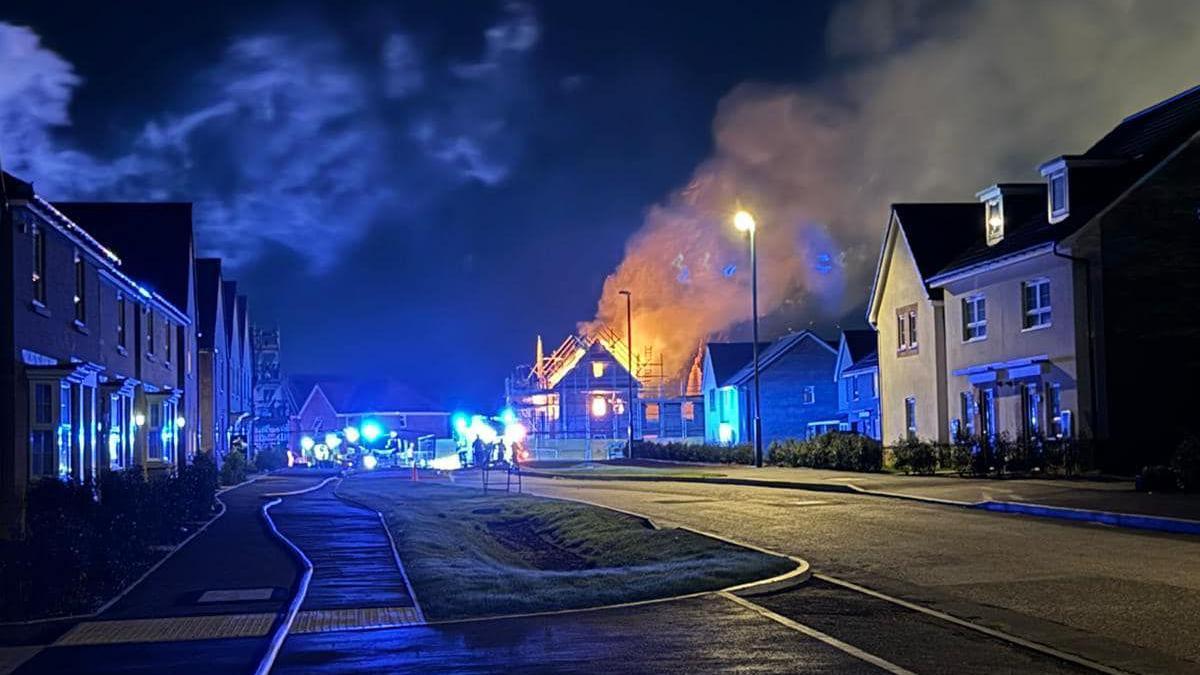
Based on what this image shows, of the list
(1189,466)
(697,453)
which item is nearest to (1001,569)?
(1189,466)

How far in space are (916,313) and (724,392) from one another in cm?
3859

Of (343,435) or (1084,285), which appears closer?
(1084,285)

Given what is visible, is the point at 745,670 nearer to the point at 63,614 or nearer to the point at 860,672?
the point at 860,672

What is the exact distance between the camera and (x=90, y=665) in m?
11.7

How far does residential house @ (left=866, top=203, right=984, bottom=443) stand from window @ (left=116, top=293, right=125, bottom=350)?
26.6 metres

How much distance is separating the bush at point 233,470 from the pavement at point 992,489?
16.4 m

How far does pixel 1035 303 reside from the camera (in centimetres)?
3800

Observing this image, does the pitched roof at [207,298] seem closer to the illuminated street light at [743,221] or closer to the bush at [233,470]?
the bush at [233,470]

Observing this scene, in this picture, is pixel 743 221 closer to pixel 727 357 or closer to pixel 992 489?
pixel 992 489

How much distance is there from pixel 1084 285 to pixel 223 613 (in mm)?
26873

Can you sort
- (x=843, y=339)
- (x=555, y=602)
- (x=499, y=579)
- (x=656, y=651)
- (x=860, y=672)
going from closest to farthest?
(x=860, y=672) → (x=656, y=651) → (x=555, y=602) → (x=499, y=579) → (x=843, y=339)

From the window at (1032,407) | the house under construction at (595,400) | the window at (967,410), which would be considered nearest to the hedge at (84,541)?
the window at (1032,407)

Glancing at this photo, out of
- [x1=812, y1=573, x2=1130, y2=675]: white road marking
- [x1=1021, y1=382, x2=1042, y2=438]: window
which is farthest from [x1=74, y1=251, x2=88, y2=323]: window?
[x1=1021, y1=382, x2=1042, y2=438]: window

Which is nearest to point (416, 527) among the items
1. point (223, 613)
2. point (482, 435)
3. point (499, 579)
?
point (499, 579)
